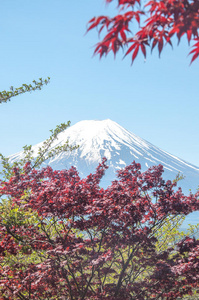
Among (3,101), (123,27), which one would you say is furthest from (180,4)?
(3,101)

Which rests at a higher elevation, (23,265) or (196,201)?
(196,201)

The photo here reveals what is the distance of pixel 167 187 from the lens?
6.66 m

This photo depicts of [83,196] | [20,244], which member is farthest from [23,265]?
Result: [83,196]

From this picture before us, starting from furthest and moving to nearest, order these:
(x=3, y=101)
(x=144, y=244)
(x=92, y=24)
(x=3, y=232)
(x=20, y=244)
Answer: (x=3, y=101) < (x=144, y=244) < (x=3, y=232) < (x=20, y=244) < (x=92, y=24)

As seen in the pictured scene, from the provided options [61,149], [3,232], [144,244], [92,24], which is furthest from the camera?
[61,149]

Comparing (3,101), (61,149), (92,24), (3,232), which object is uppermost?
(61,149)

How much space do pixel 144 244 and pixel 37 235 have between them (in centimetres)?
272

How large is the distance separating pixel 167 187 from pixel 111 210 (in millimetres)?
2007

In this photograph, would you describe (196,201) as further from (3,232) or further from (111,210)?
(3,232)

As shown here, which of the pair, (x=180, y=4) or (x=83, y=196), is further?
(x=83, y=196)

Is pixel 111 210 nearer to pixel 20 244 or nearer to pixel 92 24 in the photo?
pixel 20 244

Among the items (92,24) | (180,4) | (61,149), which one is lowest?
(92,24)

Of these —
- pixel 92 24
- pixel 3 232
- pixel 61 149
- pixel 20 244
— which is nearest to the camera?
pixel 92 24

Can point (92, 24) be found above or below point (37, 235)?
above
